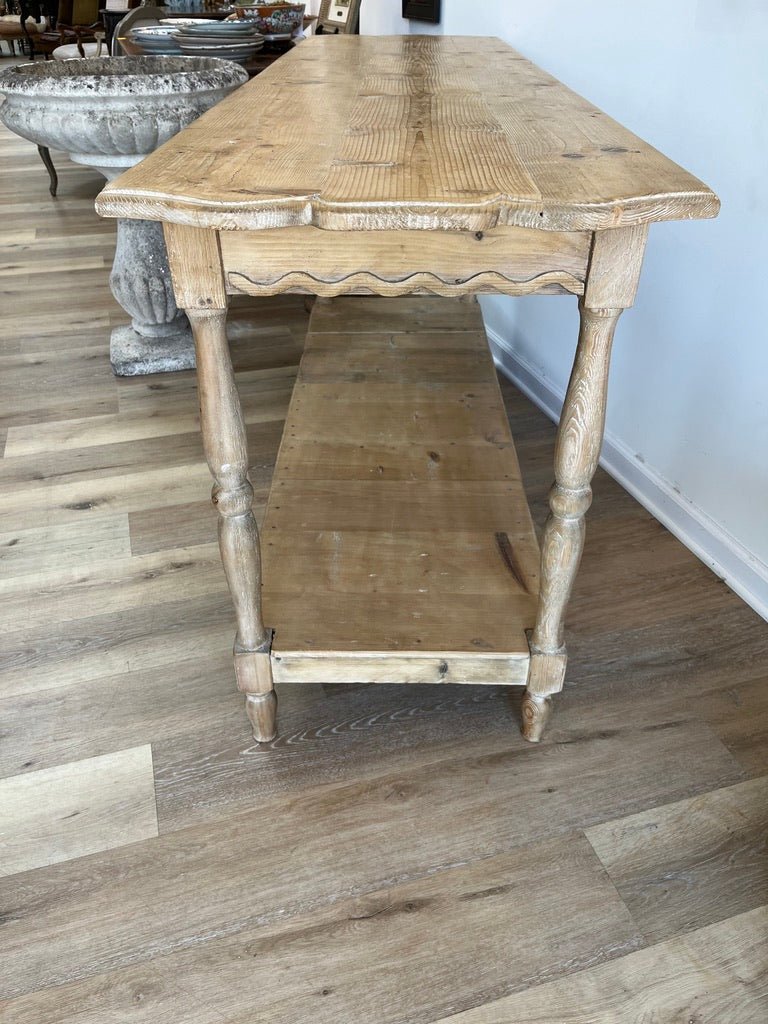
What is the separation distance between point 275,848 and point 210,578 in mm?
575

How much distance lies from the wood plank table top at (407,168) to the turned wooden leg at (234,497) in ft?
0.45

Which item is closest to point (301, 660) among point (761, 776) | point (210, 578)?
point (210, 578)

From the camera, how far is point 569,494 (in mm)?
899

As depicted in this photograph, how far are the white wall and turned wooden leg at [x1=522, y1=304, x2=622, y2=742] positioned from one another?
523mm

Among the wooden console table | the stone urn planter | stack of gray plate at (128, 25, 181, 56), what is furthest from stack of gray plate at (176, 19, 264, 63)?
the wooden console table

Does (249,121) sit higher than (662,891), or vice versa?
(249,121)

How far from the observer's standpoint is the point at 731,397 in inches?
52.4

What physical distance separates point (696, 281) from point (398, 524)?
674 millimetres

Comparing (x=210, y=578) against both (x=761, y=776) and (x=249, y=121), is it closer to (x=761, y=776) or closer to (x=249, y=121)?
(x=249, y=121)

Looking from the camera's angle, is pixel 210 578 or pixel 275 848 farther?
pixel 210 578

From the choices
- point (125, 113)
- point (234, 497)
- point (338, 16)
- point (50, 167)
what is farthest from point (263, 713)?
point (50, 167)

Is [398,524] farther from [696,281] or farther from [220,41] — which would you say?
[220,41]

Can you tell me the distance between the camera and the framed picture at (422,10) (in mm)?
2283

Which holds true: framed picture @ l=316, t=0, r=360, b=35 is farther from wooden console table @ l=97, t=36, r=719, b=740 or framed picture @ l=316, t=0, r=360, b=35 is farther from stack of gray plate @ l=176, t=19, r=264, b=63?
wooden console table @ l=97, t=36, r=719, b=740
